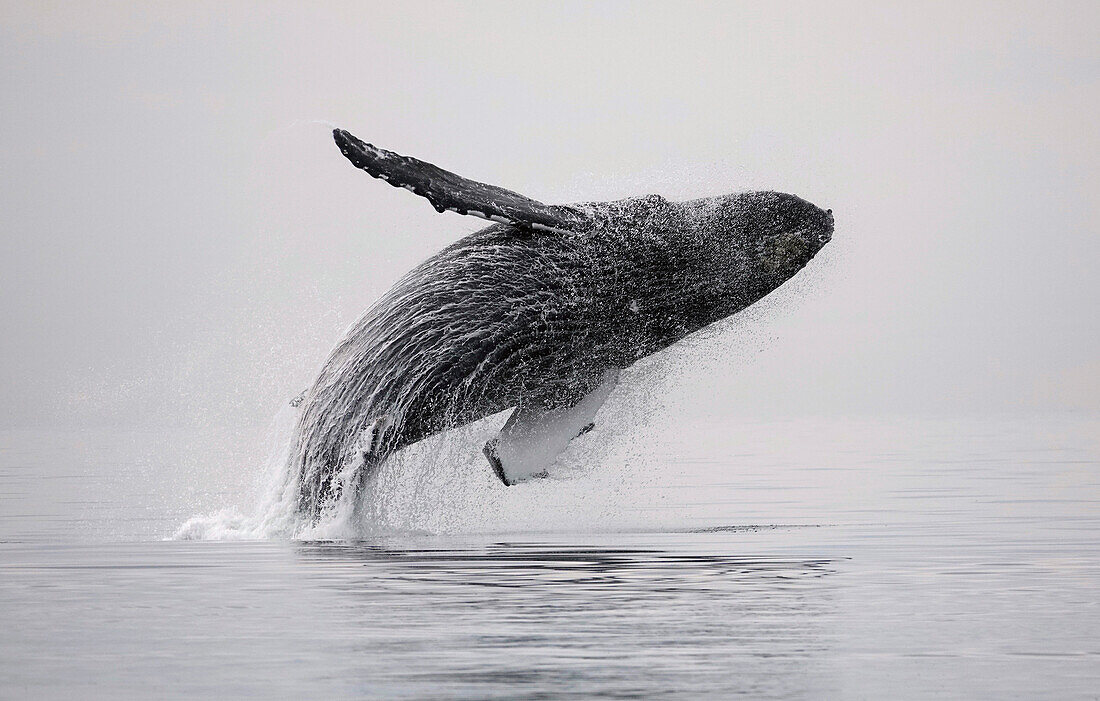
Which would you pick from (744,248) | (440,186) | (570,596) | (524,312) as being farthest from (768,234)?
(570,596)

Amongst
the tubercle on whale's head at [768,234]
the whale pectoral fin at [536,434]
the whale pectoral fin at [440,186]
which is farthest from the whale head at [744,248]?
the whale pectoral fin at [440,186]

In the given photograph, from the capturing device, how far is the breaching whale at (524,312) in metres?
15.7

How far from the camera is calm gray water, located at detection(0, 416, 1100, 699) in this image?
8375mm

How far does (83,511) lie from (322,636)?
39.1 ft

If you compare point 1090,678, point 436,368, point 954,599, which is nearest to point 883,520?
point 436,368

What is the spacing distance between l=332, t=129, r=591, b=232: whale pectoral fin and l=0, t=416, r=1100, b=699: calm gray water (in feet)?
9.56

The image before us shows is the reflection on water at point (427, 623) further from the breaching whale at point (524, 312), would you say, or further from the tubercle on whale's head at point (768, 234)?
the tubercle on whale's head at point (768, 234)

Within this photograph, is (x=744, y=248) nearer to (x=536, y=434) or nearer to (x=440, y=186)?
(x=536, y=434)

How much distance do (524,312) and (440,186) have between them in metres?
1.51

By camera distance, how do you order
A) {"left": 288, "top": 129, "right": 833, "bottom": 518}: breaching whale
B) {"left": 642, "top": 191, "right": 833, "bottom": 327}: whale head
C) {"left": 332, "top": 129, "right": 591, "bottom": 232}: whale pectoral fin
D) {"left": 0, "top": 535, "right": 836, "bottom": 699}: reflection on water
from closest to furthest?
1. {"left": 0, "top": 535, "right": 836, "bottom": 699}: reflection on water
2. {"left": 332, "top": 129, "right": 591, "bottom": 232}: whale pectoral fin
3. {"left": 288, "top": 129, "right": 833, "bottom": 518}: breaching whale
4. {"left": 642, "top": 191, "right": 833, "bottom": 327}: whale head

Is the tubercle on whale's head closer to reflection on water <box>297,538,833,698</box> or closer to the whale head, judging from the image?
the whale head

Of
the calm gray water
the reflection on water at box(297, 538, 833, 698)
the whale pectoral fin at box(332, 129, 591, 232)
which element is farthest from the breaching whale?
the reflection on water at box(297, 538, 833, 698)

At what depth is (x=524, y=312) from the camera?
1569 cm

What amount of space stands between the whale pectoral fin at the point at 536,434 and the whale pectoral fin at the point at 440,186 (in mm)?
2005
